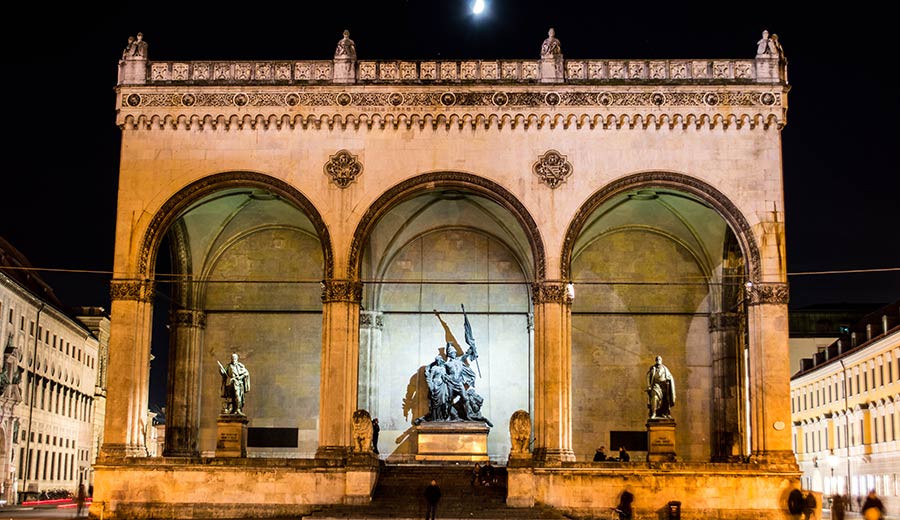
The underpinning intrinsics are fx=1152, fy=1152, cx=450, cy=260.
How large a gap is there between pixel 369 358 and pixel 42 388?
101 ft

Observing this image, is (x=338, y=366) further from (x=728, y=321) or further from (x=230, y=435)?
(x=728, y=321)

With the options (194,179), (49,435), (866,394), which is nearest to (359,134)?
(194,179)

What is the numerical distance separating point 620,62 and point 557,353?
812 centimetres

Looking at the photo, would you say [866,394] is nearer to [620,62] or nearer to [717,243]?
[717,243]

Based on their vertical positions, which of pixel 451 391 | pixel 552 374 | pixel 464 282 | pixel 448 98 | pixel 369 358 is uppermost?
pixel 448 98

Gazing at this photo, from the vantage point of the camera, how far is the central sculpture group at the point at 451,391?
34031 mm

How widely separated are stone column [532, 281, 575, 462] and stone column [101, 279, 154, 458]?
34.4 ft

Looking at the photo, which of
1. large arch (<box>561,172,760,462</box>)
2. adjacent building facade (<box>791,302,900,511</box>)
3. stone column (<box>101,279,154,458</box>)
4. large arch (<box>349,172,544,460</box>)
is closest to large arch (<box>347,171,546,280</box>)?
large arch (<box>349,172,544,460</box>)

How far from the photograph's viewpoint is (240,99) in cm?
3147

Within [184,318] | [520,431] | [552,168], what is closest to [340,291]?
[520,431]

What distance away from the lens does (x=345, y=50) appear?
31.6 meters

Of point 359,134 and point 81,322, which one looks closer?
point 359,134

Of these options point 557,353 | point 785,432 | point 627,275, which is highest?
point 627,275

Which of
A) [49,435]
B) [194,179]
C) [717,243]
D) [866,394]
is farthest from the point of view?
[49,435]
